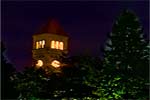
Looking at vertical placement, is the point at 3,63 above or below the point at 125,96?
above

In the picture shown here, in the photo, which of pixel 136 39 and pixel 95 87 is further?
pixel 136 39

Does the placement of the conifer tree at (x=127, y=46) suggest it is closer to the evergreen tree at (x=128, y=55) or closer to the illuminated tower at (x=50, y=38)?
the evergreen tree at (x=128, y=55)

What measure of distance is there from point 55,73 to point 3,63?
320cm

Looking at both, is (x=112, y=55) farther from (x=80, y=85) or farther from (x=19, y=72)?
(x=19, y=72)

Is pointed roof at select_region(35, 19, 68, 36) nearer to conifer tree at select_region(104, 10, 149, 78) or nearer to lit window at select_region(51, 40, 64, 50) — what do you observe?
lit window at select_region(51, 40, 64, 50)

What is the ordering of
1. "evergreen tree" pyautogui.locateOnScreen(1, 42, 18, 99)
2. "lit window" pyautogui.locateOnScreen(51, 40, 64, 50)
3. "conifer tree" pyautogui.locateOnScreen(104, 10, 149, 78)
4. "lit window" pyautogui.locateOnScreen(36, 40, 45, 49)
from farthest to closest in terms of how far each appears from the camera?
"lit window" pyautogui.locateOnScreen(36, 40, 45, 49) → "lit window" pyautogui.locateOnScreen(51, 40, 64, 50) → "conifer tree" pyautogui.locateOnScreen(104, 10, 149, 78) → "evergreen tree" pyautogui.locateOnScreen(1, 42, 18, 99)

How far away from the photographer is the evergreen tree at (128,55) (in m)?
28.8

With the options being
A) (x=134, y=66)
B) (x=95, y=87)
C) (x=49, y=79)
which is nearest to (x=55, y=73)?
(x=49, y=79)

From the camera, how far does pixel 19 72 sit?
30516 millimetres

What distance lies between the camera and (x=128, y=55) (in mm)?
30078

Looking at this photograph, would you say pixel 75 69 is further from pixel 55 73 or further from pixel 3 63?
pixel 3 63

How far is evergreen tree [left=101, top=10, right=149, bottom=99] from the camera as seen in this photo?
2884cm

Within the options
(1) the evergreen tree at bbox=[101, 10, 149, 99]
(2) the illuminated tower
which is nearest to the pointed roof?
(2) the illuminated tower

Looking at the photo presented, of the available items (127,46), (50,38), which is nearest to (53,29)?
(50,38)
